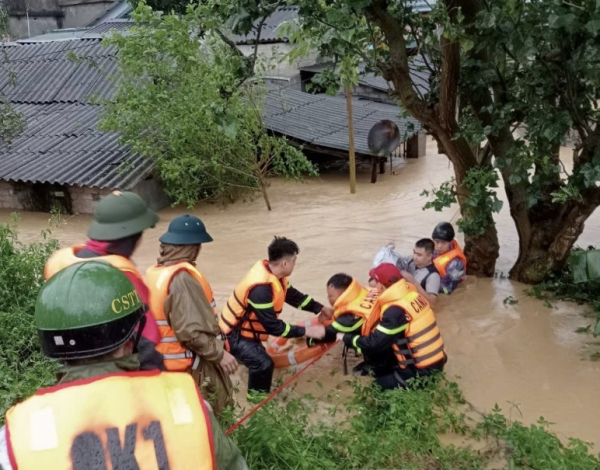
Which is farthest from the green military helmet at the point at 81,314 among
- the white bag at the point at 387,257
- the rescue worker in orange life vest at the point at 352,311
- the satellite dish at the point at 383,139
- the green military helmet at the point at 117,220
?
the satellite dish at the point at 383,139

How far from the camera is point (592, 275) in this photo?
5156 mm

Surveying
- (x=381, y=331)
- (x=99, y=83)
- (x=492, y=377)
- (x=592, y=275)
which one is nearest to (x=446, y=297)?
(x=492, y=377)

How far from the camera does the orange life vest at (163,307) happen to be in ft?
12.2

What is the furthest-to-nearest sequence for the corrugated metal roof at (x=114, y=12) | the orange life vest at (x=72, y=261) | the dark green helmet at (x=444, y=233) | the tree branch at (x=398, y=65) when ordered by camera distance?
the corrugated metal roof at (x=114, y=12)
the dark green helmet at (x=444, y=233)
the tree branch at (x=398, y=65)
the orange life vest at (x=72, y=261)

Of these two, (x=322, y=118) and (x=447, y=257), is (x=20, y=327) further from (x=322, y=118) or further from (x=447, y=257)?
(x=322, y=118)

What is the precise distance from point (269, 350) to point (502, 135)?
3460mm

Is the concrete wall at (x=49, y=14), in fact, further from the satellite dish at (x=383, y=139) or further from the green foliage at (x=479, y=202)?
the green foliage at (x=479, y=202)

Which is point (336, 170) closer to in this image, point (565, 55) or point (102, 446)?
point (565, 55)

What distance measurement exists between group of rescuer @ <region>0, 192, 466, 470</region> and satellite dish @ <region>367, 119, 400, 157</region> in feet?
21.1

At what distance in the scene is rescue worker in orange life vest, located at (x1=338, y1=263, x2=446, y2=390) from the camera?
463 centimetres

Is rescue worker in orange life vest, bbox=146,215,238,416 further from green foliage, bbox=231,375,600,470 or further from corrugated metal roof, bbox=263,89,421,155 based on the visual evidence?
corrugated metal roof, bbox=263,89,421,155

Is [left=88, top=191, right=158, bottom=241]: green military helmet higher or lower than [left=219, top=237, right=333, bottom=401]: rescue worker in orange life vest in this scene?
higher

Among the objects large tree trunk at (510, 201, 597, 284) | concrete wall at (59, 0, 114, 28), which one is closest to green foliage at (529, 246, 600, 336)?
large tree trunk at (510, 201, 597, 284)

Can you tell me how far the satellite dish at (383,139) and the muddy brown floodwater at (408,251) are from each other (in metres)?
0.87
